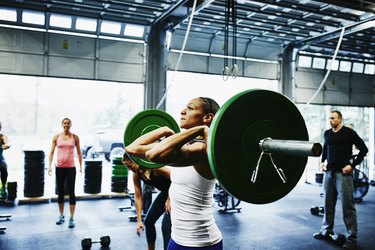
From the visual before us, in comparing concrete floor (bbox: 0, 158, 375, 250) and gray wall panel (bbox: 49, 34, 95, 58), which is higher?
gray wall panel (bbox: 49, 34, 95, 58)

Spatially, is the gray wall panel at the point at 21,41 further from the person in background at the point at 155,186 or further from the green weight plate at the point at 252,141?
the green weight plate at the point at 252,141

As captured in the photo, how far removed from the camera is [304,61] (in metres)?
8.12

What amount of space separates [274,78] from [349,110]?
3.43 meters

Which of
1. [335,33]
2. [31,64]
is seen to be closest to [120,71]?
[31,64]

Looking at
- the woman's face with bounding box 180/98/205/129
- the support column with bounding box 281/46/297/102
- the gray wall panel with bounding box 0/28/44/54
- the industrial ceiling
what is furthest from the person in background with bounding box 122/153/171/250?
the support column with bounding box 281/46/297/102

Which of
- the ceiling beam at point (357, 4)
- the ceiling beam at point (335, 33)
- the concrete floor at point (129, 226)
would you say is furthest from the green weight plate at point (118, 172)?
the ceiling beam at point (335, 33)

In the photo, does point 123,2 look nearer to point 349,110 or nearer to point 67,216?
point 67,216

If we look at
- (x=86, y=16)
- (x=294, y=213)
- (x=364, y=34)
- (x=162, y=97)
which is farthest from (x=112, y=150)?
(x=364, y=34)

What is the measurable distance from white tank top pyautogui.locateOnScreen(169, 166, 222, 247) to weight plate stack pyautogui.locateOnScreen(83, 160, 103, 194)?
4.72 m

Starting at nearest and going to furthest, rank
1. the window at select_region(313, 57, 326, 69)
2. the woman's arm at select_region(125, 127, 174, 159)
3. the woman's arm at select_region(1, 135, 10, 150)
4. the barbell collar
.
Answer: the barbell collar, the woman's arm at select_region(125, 127, 174, 159), the woman's arm at select_region(1, 135, 10, 150), the window at select_region(313, 57, 326, 69)

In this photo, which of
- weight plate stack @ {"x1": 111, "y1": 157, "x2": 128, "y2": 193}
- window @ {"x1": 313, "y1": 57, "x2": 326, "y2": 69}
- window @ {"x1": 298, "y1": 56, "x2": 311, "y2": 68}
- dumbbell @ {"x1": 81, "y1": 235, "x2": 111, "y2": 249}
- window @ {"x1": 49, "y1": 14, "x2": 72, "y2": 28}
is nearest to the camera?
dumbbell @ {"x1": 81, "y1": 235, "x2": 111, "y2": 249}

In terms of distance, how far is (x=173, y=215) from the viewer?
149 centimetres

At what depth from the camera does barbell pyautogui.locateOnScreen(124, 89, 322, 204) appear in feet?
3.14

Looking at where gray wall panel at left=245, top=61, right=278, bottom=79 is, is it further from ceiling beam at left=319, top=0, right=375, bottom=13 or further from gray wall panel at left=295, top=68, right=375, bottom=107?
ceiling beam at left=319, top=0, right=375, bottom=13
